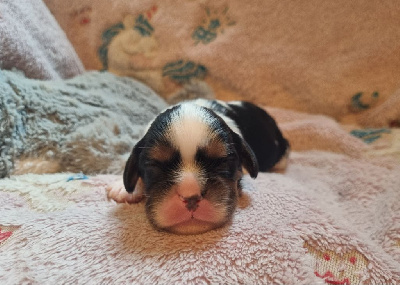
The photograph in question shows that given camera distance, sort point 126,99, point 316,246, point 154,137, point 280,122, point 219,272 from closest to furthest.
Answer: point 219,272, point 316,246, point 154,137, point 126,99, point 280,122

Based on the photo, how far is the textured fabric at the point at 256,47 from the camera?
2680mm

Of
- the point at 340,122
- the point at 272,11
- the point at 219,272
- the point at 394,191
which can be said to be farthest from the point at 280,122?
the point at 219,272

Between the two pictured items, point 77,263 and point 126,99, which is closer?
point 77,263

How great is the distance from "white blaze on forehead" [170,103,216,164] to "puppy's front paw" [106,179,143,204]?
33cm

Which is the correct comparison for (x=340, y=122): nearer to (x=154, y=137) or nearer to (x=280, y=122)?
(x=280, y=122)

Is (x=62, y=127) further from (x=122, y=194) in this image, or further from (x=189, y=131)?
(x=189, y=131)

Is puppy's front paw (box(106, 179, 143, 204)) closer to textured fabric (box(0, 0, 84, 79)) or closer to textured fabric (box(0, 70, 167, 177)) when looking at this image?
textured fabric (box(0, 70, 167, 177))

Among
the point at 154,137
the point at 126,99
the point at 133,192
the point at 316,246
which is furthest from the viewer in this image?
the point at 126,99

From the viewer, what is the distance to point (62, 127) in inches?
77.4

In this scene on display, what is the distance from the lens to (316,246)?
116 centimetres

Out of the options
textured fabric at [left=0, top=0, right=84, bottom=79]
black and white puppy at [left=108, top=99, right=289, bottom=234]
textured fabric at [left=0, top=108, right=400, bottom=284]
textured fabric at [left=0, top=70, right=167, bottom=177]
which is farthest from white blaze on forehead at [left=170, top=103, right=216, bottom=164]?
textured fabric at [left=0, top=0, right=84, bottom=79]

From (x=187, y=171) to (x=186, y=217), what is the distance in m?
0.17

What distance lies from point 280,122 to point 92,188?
1677 mm

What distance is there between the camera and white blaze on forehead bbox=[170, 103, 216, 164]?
4.40ft
